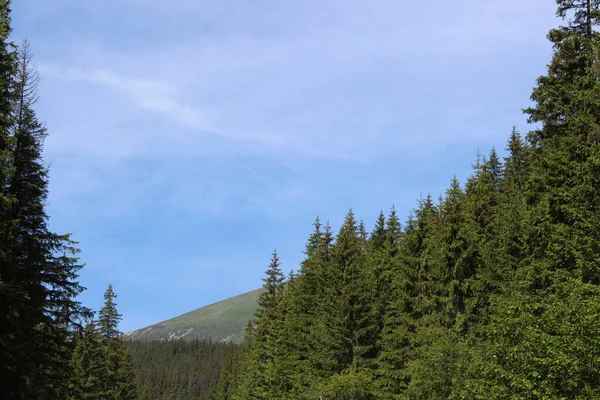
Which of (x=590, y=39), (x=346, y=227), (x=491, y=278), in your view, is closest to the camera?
(x=590, y=39)

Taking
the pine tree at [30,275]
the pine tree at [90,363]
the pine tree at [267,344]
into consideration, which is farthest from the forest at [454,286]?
the pine tree at [90,363]

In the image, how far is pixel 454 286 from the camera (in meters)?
32.1

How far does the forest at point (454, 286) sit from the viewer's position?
20.1m

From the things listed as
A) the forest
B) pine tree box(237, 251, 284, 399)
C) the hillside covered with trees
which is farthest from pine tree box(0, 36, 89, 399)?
pine tree box(237, 251, 284, 399)

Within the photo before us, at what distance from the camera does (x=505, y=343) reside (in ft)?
70.1

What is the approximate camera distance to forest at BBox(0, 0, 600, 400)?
792 inches

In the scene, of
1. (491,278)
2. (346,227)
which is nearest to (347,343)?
(346,227)

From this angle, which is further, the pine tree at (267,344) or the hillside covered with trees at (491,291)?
the pine tree at (267,344)

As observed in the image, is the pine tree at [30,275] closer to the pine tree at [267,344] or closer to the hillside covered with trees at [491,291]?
the hillside covered with trees at [491,291]

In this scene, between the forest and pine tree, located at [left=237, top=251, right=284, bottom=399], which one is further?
pine tree, located at [left=237, top=251, right=284, bottom=399]

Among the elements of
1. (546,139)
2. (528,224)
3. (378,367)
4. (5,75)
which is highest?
(5,75)

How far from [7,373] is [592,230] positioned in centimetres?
2217

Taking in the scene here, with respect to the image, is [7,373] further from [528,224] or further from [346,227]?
[346,227]

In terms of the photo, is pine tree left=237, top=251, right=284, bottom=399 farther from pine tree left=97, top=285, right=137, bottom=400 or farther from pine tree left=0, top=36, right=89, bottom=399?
A: pine tree left=0, top=36, right=89, bottom=399
